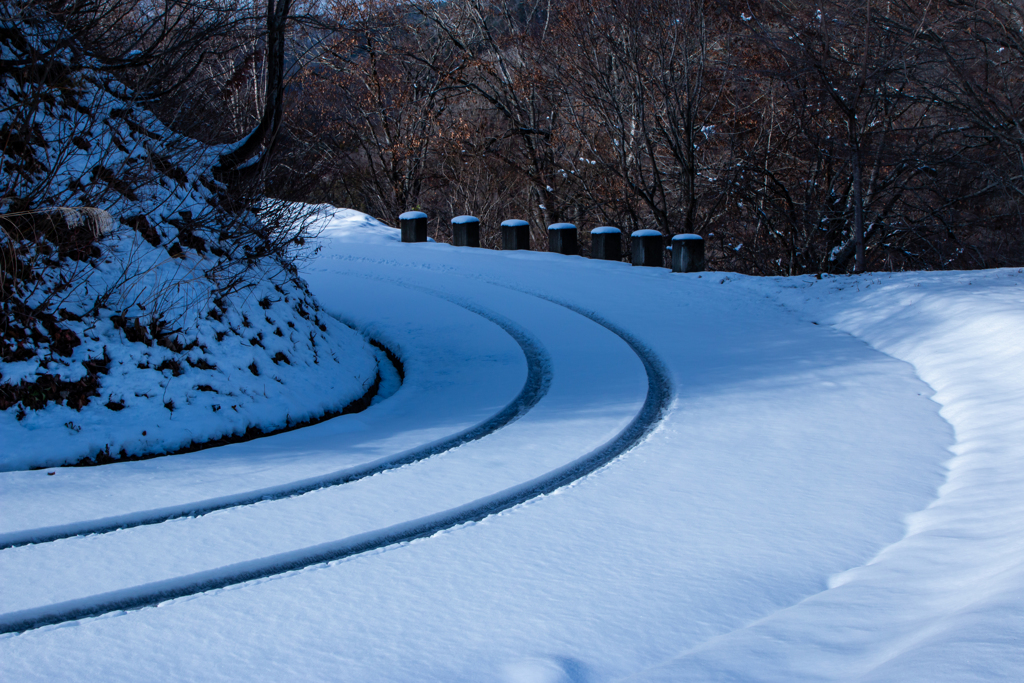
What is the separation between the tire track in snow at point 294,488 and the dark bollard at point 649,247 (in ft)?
19.6

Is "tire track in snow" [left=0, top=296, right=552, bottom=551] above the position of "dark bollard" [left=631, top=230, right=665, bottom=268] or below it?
below

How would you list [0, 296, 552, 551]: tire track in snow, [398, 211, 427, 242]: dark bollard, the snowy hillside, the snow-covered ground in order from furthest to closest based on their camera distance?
1. [398, 211, 427, 242]: dark bollard
2. the snowy hillside
3. [0, 296, 552, 551]: tire track in snow
4. the snow-covered ground

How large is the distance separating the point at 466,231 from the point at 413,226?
106cm

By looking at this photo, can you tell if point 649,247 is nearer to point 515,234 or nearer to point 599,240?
point 599,240

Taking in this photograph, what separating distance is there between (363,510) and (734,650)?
7.10 feet

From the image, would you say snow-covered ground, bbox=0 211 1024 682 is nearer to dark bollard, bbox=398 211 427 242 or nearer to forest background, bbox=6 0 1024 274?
forest background, bbox=6 0 1024 274

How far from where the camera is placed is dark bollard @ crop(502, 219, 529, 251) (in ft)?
49.2

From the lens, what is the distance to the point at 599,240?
13.8m

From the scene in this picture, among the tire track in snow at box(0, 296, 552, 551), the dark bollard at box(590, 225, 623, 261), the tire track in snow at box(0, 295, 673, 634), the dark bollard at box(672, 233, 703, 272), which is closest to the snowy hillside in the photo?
the tire track in snow at box(0, 296, 552, 551)

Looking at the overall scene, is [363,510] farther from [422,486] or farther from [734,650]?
[734,650]

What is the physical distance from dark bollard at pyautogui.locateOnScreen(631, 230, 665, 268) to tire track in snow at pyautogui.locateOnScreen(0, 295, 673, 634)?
7.47m

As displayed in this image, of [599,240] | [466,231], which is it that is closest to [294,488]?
[599,240]

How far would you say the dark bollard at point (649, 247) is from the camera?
1291 centimetres

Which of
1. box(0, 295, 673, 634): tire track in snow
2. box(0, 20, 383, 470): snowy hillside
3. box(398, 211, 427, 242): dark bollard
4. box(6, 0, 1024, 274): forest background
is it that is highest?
box(6, 0, 1024, 274): forest background
